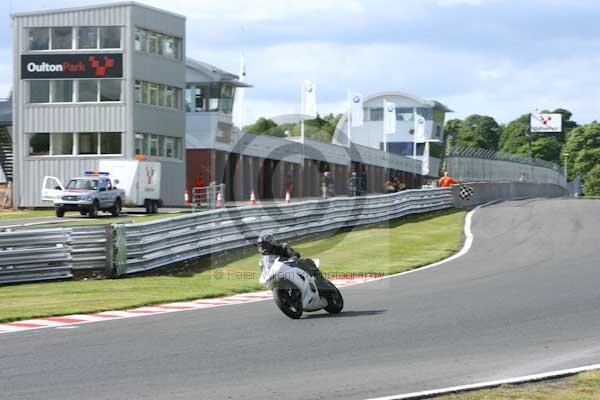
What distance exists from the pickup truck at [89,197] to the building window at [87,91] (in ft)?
36.8

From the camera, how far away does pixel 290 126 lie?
69188 mm

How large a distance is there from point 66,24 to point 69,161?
691 centimetres

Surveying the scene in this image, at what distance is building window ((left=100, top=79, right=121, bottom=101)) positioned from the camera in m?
52.2

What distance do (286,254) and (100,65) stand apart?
134 ft

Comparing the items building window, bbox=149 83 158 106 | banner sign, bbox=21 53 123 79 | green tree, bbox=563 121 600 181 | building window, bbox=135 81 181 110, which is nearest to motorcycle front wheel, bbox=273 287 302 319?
banner sign, bbox=21 53 123 79

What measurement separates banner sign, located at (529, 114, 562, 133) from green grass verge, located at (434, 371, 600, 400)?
136m

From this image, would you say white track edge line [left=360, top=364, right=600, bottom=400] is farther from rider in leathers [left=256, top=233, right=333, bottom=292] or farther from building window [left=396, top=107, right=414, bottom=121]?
building window [left=396, top=107, right=414, bottom=121]

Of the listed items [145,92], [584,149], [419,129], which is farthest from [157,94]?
[584,149]

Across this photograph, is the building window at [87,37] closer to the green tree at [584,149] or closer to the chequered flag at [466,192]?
the chequered flag at [466,192]

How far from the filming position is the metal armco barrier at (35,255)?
18016 millimetres

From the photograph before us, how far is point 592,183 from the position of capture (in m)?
139

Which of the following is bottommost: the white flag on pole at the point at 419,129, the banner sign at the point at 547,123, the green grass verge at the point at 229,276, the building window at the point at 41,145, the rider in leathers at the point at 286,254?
the green grass verge at the point at 229,276

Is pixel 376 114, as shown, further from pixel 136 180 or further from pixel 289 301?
pixel 289 301

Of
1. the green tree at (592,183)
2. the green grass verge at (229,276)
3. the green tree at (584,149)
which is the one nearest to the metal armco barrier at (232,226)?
the green grass verge at (229,276)
